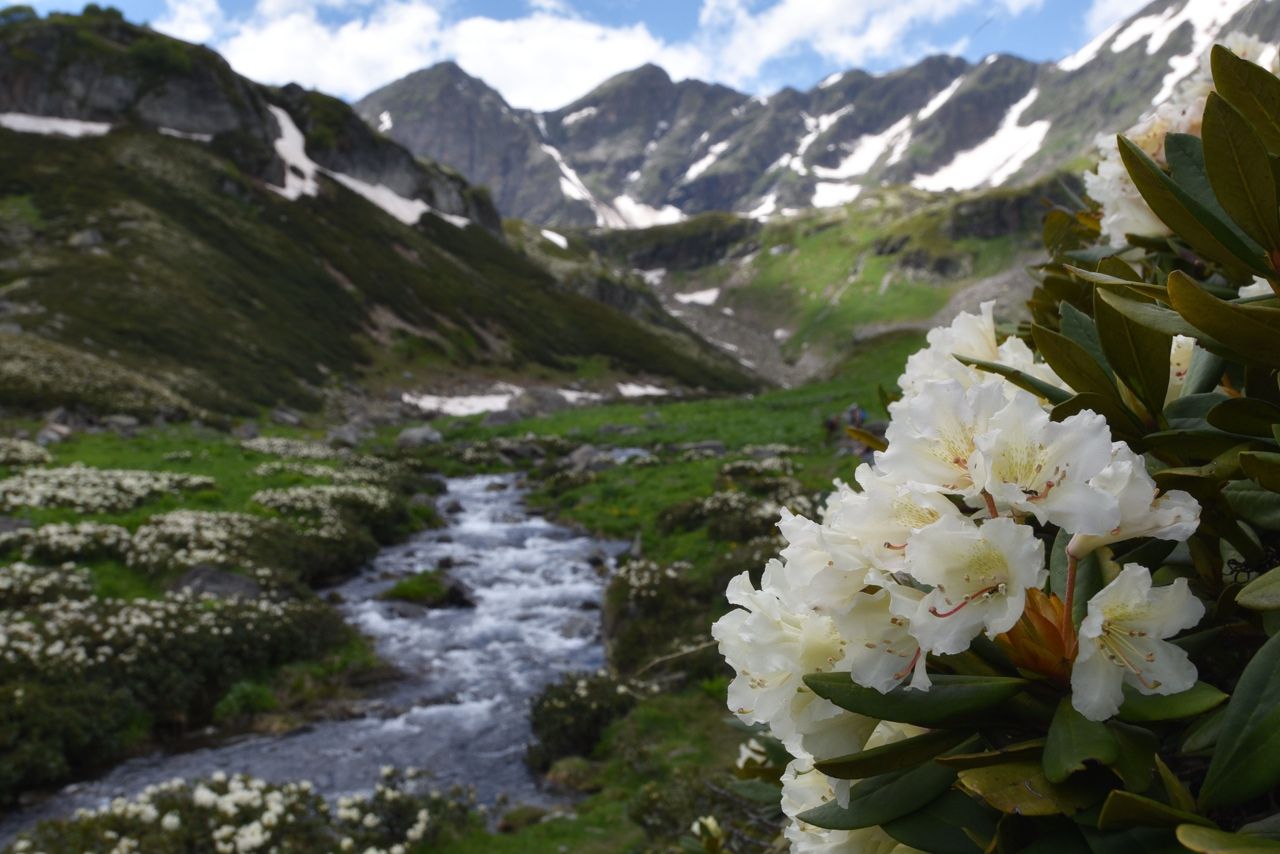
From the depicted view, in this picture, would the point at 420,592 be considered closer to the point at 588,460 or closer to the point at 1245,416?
the point at 588,460

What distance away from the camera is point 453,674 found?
9180mm

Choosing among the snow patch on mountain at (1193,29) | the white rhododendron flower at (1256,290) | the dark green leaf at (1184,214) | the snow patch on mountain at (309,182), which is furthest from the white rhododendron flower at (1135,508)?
the snow patch on mountain at (1193,29)

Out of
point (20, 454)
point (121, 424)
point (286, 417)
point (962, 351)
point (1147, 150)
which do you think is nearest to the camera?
point (962, 351)

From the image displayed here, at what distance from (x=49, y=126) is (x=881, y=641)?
58.8 meters

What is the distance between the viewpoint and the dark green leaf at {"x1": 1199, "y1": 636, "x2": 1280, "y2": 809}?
2.51ft

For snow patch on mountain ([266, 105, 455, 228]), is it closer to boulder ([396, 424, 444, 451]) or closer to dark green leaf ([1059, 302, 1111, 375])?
boulder ([396, 424, 444, 451])

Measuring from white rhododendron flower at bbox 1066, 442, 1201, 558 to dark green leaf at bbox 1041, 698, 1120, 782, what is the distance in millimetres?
184

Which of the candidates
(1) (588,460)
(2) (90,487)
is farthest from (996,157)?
(2) (90,487)

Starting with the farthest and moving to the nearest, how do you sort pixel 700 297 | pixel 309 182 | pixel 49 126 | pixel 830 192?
1. pixel 830 192
2. pixel 700 297
3. pixel 309 182
4. pixel 49 126

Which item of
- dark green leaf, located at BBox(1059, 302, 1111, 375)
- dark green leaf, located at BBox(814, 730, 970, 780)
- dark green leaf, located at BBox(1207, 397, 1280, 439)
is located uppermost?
dark green leaf, located at BBox(1059, 302, 1111, 375)

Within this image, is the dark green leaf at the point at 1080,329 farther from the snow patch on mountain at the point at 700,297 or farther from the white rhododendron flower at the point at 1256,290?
the snow patch on mountain at the point at 700,297

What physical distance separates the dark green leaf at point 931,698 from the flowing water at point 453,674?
6.73 metres

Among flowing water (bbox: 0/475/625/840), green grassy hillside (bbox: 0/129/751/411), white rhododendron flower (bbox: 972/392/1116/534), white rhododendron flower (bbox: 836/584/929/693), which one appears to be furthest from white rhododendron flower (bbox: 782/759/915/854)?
green grassy hillside (bbox: 0/129/751/411)

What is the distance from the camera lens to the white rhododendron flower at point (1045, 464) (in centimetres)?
83
